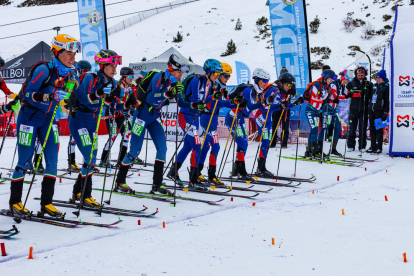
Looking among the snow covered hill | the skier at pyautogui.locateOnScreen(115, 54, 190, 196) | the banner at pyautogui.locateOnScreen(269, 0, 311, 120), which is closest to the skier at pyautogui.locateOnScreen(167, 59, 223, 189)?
the skier at pyautogui.locateOnScreen(115, 54, 190, 196)

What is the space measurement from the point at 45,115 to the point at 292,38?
9753mm

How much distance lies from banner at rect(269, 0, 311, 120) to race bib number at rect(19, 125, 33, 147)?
9460 millimetres

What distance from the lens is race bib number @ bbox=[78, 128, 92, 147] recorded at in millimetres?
5227

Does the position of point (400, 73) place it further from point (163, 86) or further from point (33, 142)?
point (33, 142)

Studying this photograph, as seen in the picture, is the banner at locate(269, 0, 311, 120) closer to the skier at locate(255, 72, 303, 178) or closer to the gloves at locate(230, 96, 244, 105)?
the skier at locate(255, 72, 303, 178)

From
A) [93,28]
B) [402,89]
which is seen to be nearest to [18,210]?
[402,89]

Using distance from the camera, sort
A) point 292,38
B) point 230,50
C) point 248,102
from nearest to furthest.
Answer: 1. point 248,102
2. point 292,38
3. point 230,50

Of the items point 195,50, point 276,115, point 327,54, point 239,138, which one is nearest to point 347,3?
point 327,54

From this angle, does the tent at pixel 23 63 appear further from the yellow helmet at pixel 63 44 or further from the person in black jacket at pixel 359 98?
the yellow helmet at pixel 63 44

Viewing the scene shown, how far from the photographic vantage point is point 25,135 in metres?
4.59

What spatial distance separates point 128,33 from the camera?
52.6 metres

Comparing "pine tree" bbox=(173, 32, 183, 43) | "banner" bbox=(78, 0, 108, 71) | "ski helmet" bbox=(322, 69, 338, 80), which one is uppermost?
"pine tree" bbox=(173, 32, 183, 43)

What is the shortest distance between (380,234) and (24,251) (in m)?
3.38

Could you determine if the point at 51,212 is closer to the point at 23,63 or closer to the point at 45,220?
the point at 45,220
